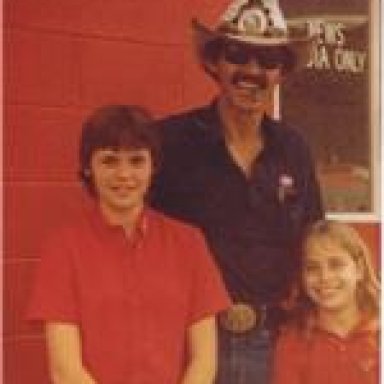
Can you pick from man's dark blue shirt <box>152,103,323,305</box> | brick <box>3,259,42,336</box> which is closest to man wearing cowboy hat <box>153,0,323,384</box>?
man's dark blue shirt <box>152,103,323,305</box>

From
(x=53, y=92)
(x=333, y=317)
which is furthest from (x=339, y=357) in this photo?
(x=53, y=92)

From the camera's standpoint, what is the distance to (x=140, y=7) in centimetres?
141

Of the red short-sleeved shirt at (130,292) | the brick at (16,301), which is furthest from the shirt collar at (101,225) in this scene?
the brick at (16,301)

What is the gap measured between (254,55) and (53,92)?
1.18ft

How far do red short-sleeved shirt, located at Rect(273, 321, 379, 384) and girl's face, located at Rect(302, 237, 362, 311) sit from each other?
6cm

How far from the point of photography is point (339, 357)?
59.9 inches

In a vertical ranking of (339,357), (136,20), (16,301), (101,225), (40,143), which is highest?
(136,20)

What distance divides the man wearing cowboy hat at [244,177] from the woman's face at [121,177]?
0.03m

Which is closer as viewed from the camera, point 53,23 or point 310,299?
point 53,23

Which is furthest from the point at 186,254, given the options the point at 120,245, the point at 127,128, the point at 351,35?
the point at 351,35

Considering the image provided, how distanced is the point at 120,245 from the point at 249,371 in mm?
327

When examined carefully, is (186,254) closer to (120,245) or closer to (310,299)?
(120,245)

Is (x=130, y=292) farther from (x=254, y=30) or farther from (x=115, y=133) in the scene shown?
(x=254, y=30)

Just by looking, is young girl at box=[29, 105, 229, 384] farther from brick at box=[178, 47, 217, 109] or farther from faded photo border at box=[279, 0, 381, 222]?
faded photo border at box=[279, 0, 381, 222]
